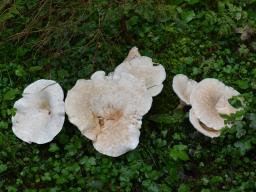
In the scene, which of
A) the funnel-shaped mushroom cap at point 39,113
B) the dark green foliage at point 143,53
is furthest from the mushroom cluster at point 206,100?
the funnel-shaped mushroom cap at point 39,113

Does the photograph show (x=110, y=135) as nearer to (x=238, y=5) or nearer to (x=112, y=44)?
(x=112, y=44)

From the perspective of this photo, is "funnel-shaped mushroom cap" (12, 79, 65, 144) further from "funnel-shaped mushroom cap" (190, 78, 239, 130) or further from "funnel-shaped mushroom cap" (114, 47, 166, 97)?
"funnel-shaped mushroom cap" (190, 78, 239, 130)

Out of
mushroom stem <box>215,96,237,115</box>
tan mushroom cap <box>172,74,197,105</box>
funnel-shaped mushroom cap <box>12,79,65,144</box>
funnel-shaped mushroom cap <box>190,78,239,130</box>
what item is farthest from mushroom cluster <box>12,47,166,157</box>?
Answer: mushroom stem <box>215,96,237,115</box>

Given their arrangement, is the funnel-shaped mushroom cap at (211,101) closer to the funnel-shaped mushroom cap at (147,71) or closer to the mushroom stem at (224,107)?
the mushroom stem at (224,107)

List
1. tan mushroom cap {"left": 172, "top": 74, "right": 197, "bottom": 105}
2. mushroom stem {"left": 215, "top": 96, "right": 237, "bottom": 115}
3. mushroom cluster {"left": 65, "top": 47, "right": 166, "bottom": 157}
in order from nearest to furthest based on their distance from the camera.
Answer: mushroom cluster {"left": 65, "top": 47, "right": 166, "bottom": 157} → mushroom stem {"left": 215, "top": 96, "right": 237, "bottom": 115} → tan mushroom cap {"left": 172, "top": 74, "right": 197, "bottom": 105}

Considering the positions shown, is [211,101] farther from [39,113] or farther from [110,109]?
[39,113]

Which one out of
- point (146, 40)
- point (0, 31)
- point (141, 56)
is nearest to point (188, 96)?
point (141, 56)
